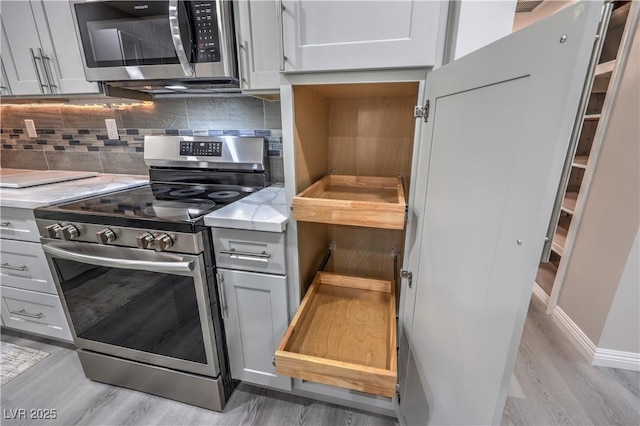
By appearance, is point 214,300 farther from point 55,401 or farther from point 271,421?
point 55,401

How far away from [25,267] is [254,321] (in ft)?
4.53

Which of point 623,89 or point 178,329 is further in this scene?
point 623,89

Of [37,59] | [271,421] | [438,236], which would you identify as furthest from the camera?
[37,59]

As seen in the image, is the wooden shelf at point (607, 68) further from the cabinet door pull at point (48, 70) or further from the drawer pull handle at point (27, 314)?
the drawer pull handle at point (27, 314)

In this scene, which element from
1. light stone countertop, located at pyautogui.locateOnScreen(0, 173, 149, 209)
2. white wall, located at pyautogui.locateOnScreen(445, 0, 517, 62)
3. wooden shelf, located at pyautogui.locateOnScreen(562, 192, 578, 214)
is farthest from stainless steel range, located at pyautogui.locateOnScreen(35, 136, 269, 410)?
wooden shelf, located at pyautogui.locateOnScreen(562, 192, 578, 214)

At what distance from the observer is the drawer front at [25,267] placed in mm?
1491

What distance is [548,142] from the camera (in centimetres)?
49

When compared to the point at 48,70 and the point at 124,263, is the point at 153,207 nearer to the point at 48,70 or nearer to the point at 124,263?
the point at 124,263

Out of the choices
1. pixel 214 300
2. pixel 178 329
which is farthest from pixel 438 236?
pixel 178 329

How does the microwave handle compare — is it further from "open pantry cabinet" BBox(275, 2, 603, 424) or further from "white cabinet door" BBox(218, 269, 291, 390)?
"white cabinet door" BBox(218, 269, 291, 390)

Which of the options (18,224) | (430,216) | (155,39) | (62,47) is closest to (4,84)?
(62,47)

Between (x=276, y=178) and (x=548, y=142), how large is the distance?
4.51 feet

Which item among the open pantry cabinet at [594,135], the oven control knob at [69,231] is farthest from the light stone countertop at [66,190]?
the open pantry cabinet at [594,135]

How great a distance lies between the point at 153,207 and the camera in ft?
4.20
